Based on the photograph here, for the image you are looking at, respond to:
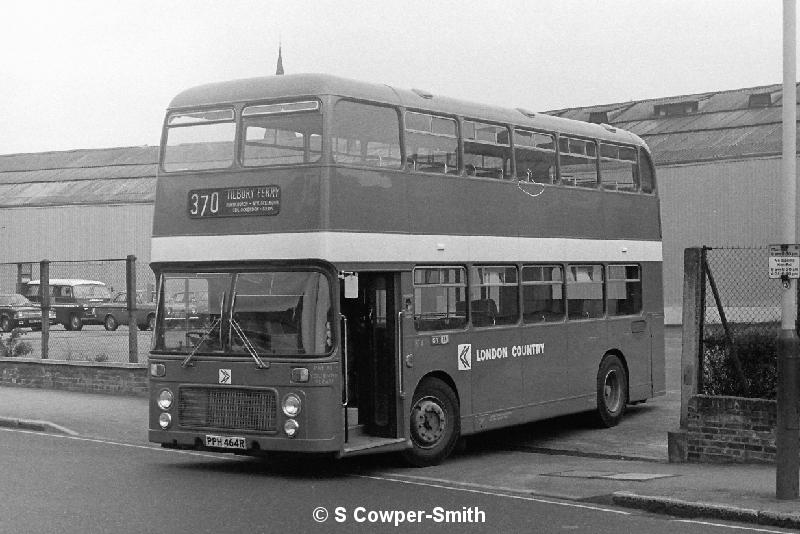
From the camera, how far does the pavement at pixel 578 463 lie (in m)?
11.6

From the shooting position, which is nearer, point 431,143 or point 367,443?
point 367,443

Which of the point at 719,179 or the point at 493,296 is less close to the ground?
the point at 719,179

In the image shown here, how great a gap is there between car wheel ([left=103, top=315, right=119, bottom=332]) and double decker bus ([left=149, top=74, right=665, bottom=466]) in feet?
74.4

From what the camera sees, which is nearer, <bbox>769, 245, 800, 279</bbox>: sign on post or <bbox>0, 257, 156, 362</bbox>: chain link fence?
<bbox>769, 245, 800, 279</bbox>: sign on post

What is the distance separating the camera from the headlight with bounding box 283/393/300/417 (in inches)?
529

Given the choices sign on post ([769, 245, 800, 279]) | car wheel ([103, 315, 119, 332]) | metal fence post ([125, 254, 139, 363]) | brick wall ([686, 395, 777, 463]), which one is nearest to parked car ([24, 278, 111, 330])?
car wheel ([103, 315, 119, 332])

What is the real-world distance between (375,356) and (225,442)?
6.69 ft

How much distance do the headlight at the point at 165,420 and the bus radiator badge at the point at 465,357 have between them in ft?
11.9

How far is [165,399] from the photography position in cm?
1427

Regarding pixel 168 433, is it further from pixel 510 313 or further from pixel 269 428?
pixel 510 313

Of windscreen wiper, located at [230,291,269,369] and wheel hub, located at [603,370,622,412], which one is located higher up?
windscreen wiper, located at [230,291,269,369]

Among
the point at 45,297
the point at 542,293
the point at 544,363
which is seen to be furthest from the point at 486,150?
the point at 45,297

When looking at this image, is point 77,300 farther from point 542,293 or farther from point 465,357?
point 465,357

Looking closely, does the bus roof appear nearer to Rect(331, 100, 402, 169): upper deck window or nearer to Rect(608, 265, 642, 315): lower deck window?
Rect(331, 100, 402, 169): upper deck window
